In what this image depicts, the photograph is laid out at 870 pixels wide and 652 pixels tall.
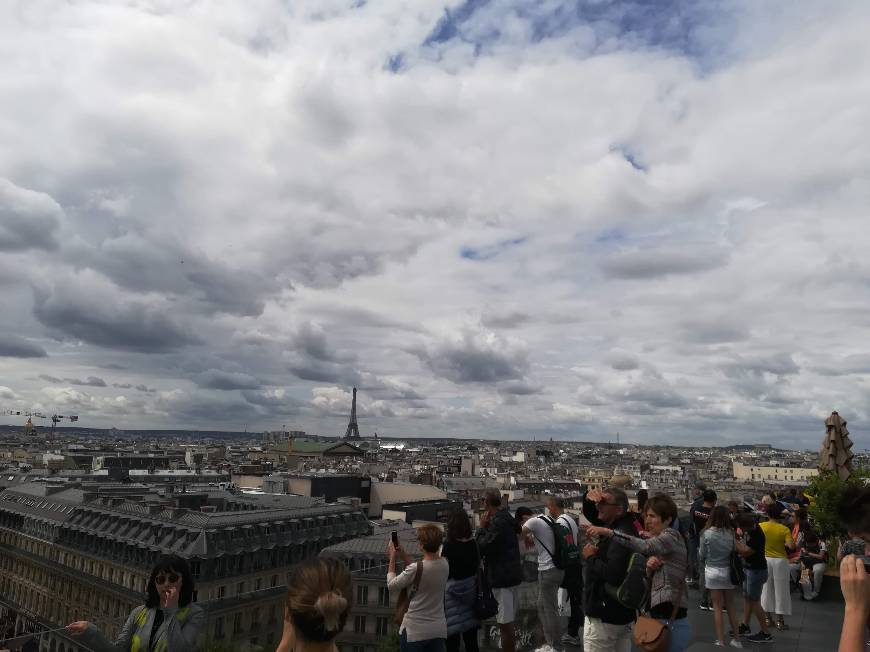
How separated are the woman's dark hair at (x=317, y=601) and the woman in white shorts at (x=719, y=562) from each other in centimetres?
782

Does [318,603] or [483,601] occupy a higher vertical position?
[318,603]

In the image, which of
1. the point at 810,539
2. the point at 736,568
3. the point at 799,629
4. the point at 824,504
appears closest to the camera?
the point at 736,568

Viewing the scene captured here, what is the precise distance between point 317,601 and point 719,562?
8137 millimetres

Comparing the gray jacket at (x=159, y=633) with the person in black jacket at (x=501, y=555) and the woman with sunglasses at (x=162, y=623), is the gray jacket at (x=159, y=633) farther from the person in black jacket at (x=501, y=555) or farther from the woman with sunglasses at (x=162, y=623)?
the person in black jacket at (x=501, y=555)

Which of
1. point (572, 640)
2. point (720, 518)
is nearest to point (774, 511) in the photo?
point (720, 518)

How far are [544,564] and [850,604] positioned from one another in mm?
6217

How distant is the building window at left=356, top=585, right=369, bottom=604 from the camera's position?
8759 mm

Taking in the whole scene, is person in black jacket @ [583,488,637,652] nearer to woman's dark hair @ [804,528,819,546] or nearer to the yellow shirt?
the yellow shirt

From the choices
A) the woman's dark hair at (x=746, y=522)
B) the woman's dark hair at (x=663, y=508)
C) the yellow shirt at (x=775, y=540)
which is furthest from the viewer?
the yellow shirt at (x=775, y=540)

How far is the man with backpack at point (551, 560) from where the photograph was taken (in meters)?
9.35

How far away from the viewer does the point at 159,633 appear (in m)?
5.87

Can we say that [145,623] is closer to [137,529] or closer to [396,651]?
[396,651]

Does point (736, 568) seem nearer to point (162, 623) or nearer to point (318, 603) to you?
point (162, 623)

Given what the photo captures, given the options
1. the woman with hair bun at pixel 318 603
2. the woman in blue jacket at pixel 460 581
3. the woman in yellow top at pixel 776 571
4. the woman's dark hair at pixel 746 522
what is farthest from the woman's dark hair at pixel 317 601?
the woman in yellow top at pixel 776 571
